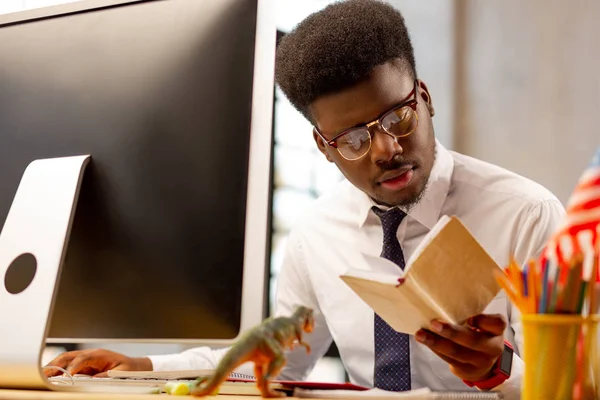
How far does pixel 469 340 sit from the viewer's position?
72 centimetres

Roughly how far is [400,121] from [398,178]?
0.35 ft

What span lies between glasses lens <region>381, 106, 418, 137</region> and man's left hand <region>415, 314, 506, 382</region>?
50 cm

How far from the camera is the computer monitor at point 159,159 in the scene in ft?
2.72

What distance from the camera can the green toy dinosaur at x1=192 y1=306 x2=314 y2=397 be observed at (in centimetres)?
61

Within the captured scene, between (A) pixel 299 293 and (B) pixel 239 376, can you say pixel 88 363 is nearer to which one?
(B) pixel 239 376

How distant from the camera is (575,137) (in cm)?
317

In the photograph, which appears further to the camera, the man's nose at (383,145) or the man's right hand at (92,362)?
the man's nose at (383,145)

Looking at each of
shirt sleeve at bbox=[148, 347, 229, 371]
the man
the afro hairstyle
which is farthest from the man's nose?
shirt sleeve at bbox=[148, 347, 229, 371]

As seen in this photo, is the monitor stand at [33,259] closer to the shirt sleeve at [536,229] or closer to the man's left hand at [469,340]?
the man's left hand at [469,340]

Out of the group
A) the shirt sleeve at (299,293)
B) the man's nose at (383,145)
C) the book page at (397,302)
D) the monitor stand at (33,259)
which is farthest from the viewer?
the shirt sleeve at (299,293)

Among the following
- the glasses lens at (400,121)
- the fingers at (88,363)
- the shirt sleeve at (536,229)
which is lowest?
the fingers at (88,363)

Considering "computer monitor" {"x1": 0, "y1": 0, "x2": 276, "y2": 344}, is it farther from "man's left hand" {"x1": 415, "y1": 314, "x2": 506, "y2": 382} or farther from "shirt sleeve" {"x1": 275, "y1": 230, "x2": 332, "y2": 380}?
"shirt sleeve" {"x1": 275, "y1": 230, "x2": 332, "y2": 380}

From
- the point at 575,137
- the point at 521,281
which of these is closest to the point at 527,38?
the point at 575,137

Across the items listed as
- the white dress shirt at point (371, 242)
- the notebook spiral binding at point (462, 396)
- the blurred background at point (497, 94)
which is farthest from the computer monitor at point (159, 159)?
the blurred background at point (497, 94)
